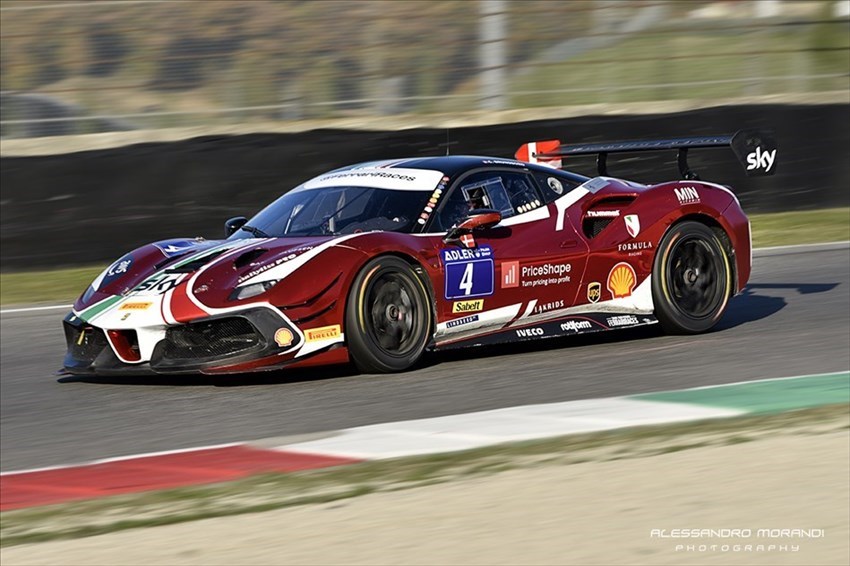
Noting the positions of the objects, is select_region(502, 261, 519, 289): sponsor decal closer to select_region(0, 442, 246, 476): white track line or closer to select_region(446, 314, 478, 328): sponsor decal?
select_region(446, 314, 478, 328): sponsor decal

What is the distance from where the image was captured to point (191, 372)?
6980 millimetres

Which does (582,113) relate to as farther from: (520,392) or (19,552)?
(19,552)

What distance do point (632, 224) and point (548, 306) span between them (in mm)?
859

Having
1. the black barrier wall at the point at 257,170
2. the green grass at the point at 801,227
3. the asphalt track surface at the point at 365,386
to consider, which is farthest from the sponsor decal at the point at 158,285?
the green grass at the point at 801,227

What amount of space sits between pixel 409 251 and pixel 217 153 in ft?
17.6

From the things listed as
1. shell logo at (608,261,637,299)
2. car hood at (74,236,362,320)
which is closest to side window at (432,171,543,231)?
shell logo at (608,261,637,299)

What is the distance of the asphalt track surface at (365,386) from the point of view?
247 inches

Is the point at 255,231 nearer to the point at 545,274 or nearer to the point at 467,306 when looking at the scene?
the point at 467,306

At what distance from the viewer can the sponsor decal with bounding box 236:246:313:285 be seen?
7023mm

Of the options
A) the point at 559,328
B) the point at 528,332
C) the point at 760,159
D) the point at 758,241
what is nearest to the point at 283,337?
the point at 528,332

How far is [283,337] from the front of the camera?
6.98 meters

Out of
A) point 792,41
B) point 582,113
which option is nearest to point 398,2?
point 582,113

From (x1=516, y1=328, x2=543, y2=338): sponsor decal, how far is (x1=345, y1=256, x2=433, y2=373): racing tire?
2.17 feet

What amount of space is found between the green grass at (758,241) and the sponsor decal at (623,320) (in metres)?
4.88
